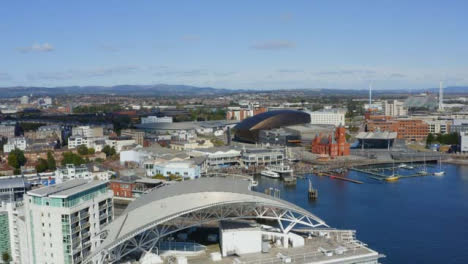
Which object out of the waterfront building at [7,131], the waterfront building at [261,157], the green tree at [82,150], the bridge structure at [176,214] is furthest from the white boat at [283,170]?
the waterfront building at [7,131]

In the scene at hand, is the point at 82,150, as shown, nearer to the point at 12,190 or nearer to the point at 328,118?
the point at 12,190

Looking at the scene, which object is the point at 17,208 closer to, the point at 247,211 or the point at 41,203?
the point at 41,203

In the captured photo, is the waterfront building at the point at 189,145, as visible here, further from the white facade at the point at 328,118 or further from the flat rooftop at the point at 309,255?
the flat rooftop at the point at 309,255

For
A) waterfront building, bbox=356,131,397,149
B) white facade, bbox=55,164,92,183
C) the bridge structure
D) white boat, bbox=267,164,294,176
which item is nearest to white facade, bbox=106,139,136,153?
white facade, bbox=55,164,92,183

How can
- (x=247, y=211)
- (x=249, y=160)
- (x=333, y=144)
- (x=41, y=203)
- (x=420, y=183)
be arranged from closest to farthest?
(x=247, y=211), (x=41, y=203), (x=420, y=183), (x=249, y=160), (x=333, y=144)

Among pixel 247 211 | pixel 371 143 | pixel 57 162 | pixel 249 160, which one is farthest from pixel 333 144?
pixel 247 211

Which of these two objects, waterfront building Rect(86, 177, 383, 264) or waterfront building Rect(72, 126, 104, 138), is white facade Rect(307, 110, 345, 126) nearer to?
waterfront building Rect(72, 126, 104, 138)
